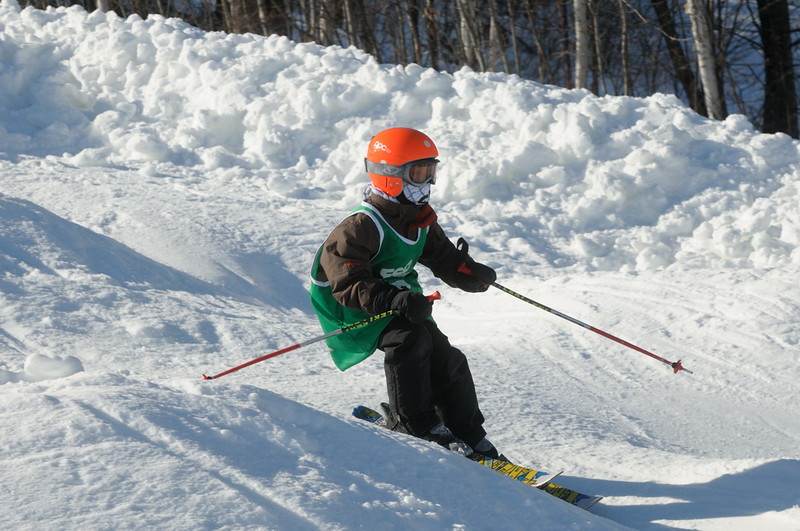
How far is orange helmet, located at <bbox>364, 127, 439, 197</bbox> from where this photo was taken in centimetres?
387

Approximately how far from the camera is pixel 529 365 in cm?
547

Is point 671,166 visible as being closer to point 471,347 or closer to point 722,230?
point 722,230

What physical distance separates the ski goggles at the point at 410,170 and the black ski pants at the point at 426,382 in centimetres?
63

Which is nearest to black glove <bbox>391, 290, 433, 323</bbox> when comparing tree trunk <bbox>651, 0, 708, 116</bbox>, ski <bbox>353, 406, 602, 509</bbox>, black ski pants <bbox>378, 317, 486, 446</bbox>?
black ski pants <bbox>378, 317, 486, 446</bbox>

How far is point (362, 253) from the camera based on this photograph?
3.72m

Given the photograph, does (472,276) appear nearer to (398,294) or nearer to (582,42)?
(398,294)

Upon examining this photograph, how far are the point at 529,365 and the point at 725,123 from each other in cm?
433

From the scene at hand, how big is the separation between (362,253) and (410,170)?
1.49 feet

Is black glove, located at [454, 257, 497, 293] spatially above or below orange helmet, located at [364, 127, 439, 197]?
below

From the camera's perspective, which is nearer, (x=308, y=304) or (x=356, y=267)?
(x=356, y=267)

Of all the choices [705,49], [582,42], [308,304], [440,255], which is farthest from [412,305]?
[582,42]

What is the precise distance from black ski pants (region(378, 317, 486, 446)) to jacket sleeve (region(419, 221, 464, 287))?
1.28 ft

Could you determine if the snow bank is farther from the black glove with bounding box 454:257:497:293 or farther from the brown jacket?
the brown jacket

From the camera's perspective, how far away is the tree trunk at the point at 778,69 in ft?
47.3
